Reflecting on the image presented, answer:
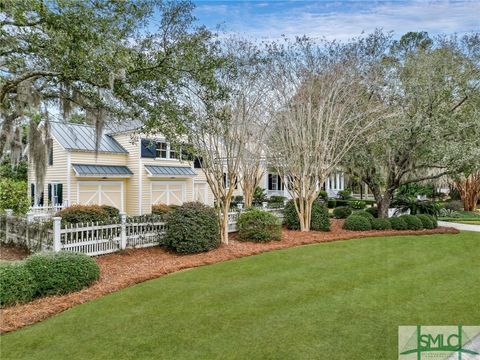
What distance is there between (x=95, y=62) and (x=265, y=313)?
190 inches

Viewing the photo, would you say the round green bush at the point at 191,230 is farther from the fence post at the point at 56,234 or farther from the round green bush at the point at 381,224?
the round green bush at the point at 381,224

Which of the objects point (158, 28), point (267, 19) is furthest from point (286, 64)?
point (158, 28)

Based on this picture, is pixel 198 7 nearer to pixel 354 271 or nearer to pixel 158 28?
pixel 158 28

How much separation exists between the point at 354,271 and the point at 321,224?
5.81 metres

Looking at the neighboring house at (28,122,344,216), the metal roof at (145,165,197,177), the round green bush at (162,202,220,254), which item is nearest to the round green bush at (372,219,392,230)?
the round green bush at (162,202,220,254)

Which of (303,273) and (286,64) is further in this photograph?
(286,64)

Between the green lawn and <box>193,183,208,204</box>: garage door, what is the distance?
13.3 meters

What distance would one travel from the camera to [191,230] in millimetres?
9148

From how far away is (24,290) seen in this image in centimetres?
541

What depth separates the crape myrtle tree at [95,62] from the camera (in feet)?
18.7

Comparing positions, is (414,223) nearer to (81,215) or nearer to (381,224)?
(381,224)

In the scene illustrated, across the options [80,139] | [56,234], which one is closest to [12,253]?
[56,234]

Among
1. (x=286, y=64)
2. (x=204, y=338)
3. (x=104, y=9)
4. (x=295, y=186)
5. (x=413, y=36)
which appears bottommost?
(x=204, y=338)

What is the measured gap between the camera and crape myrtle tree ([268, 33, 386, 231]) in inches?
504
